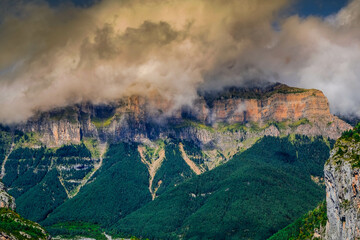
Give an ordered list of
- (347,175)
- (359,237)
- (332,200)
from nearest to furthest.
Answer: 1. (359,237)
2. (347,175)
3. (332,200)

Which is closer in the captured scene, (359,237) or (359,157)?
(359,237)

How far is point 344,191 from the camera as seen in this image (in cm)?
17075

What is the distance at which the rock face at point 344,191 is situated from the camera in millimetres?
163125

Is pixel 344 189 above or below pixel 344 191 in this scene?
above

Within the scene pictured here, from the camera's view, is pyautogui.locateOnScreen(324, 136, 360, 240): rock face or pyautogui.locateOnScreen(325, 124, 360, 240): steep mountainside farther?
pyautogui.locateOnScreen(325, 124, 360, 240): steep mountainside

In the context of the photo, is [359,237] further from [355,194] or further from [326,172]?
[326,172]

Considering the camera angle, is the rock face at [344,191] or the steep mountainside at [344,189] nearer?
the rock face at [344,191]

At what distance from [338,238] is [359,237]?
19.5 meters

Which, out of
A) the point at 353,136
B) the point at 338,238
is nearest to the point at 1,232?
the point at 338,238

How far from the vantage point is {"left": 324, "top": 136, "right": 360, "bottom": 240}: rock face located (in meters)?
163

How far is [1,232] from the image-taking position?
186m

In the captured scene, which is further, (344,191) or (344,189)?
(344,189)

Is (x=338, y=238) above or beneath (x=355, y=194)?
beneath

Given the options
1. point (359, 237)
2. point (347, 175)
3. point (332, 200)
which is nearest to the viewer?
point (359, 237)
